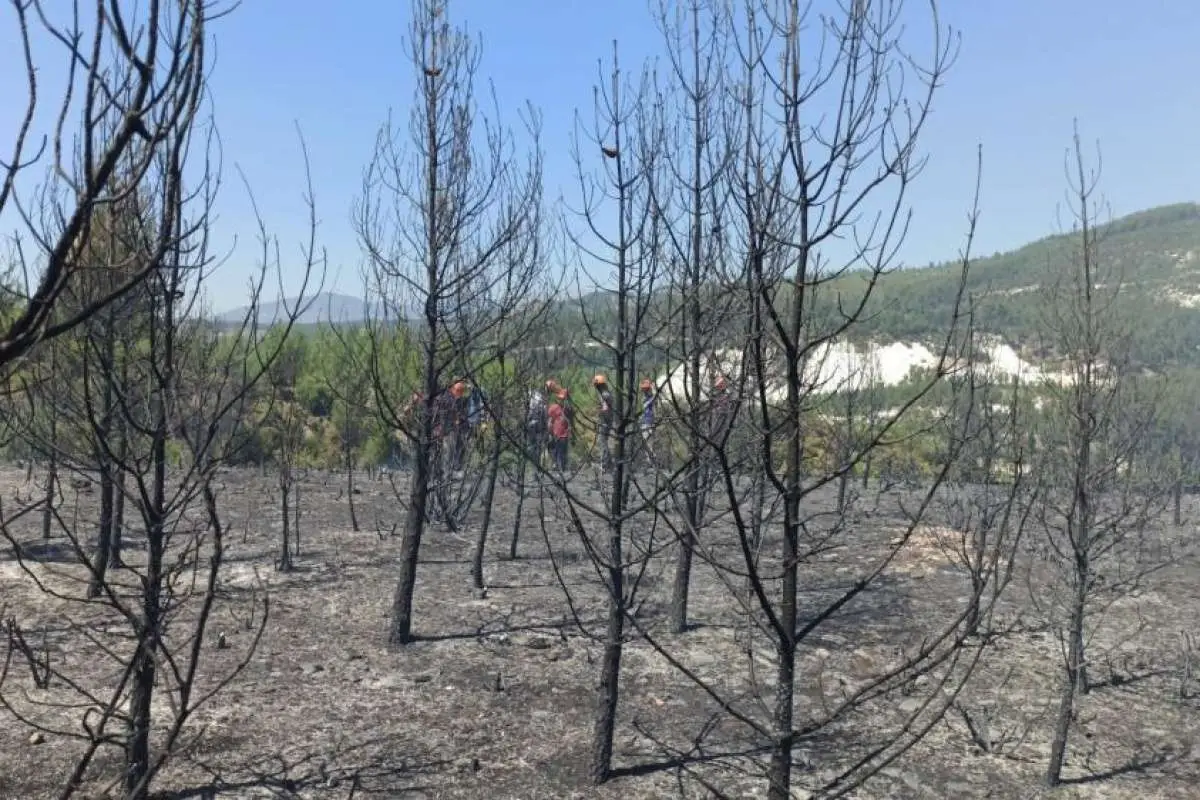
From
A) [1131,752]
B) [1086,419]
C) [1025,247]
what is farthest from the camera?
[1025,247]

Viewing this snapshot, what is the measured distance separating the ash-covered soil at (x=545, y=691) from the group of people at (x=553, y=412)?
27.4 inches

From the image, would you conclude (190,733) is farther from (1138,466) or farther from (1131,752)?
(1138,466)

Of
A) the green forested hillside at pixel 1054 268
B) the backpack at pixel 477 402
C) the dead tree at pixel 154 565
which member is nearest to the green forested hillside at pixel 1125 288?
the green forested hillside at pixel 1054 268

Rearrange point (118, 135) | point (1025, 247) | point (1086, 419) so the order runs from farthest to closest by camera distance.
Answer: point (1025, 247) → point (1086, 419) → point (118, 135)

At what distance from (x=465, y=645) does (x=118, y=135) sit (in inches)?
280

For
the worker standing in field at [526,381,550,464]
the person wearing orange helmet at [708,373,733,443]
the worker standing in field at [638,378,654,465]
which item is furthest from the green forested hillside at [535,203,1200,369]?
the person wearing orange helmet at [708,373,733,443]

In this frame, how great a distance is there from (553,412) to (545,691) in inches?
275

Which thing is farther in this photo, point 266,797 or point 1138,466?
point 1138,466

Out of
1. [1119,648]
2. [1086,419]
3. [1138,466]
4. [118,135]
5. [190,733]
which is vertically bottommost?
[1119,648]

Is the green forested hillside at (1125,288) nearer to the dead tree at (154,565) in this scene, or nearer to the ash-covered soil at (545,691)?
the ash-covered soil at (545,691)

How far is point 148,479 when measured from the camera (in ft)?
43.1

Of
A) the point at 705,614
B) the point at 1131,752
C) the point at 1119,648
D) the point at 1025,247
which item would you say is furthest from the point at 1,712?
the point at 1025,247

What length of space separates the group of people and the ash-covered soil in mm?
696

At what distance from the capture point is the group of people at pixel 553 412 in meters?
4.65
